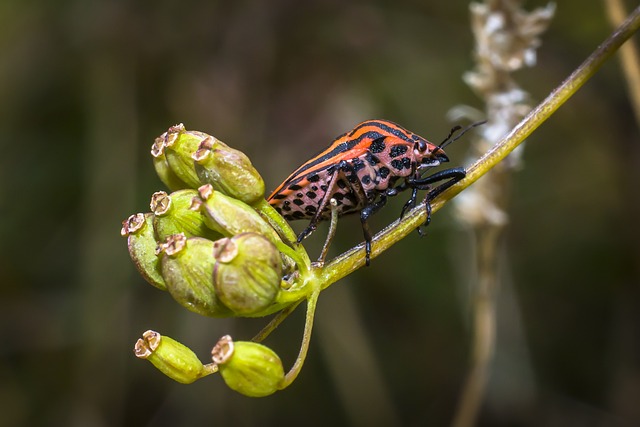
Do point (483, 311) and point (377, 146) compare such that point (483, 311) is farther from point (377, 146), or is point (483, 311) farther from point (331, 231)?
point (331, 231)

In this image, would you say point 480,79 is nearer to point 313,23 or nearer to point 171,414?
point 313,23

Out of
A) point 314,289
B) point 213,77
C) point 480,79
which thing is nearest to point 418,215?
point 314,289

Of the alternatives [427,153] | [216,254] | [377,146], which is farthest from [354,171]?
[216,254]

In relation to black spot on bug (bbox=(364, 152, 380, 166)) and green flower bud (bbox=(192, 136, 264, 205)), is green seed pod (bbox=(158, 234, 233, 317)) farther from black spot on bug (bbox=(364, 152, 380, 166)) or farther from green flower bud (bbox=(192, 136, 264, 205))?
black spot on bug (bbox=(364, 152, 380, 166))

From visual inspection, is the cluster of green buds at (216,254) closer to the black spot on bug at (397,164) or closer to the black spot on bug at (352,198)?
the black spot on bug at (352,198)

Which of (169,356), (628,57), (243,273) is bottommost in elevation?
(628,57)

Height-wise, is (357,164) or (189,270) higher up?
(189,270)

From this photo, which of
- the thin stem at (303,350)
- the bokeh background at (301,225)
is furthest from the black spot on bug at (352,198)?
the bokeh background at (301,225)

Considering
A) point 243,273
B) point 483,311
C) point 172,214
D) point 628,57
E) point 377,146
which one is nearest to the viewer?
point 243,273
